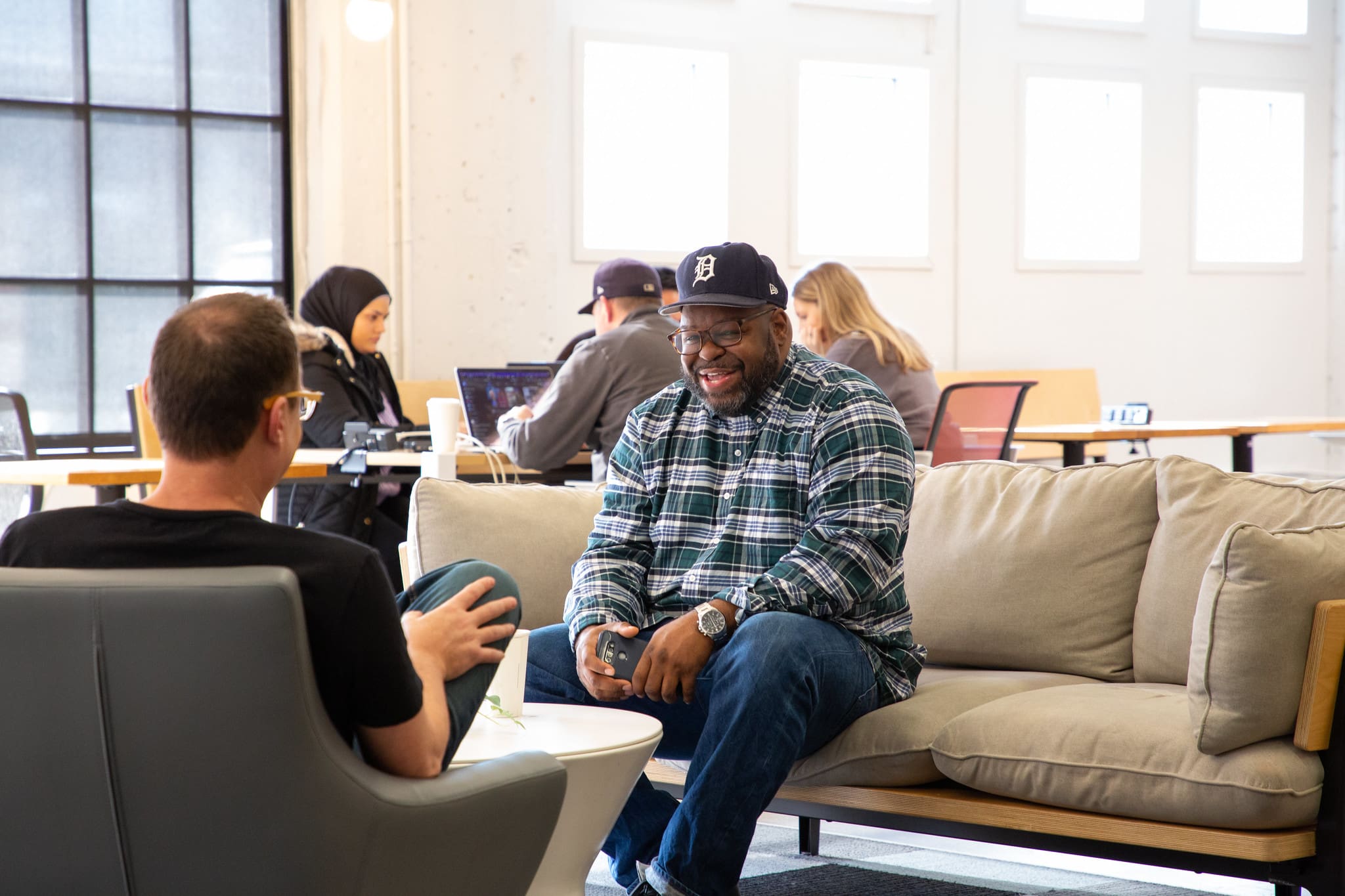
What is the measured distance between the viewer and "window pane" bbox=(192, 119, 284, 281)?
7.24 metres

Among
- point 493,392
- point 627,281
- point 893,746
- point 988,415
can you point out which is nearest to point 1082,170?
point 988,415

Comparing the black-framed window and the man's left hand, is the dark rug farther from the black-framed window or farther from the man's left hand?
the black-framed window

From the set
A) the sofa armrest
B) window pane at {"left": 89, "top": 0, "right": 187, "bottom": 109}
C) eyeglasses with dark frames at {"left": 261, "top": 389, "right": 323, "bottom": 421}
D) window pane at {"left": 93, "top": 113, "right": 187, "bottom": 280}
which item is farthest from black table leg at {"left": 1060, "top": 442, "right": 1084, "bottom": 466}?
eyeglasses with dark frames at {"left": 261, "top": 389, "right": 323, "bottom": 421}

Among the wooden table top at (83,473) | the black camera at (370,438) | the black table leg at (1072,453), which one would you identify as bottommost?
the black table leg at (1072,453)

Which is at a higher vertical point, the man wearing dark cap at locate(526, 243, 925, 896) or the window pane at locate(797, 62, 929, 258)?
the window pane at locate(797, 62, 929, 258)

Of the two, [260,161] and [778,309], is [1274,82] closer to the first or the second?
[260,161]

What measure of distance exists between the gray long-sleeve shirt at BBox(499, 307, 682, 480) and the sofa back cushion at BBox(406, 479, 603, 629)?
128cm

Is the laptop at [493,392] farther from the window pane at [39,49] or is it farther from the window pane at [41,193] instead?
→ the window pane at [39,49]

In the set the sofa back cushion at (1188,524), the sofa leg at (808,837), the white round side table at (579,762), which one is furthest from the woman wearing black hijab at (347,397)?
the sofa back cushion at (1188,524)

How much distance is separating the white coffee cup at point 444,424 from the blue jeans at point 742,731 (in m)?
1.68

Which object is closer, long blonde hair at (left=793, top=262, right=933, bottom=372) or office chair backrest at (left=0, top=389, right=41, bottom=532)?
office chair backrest at (left=0, top=389, right=41, bottom=532)

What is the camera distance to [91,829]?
4.35ft

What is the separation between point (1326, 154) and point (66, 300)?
8.20 meters

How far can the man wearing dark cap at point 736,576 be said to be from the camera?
84.7 inches
